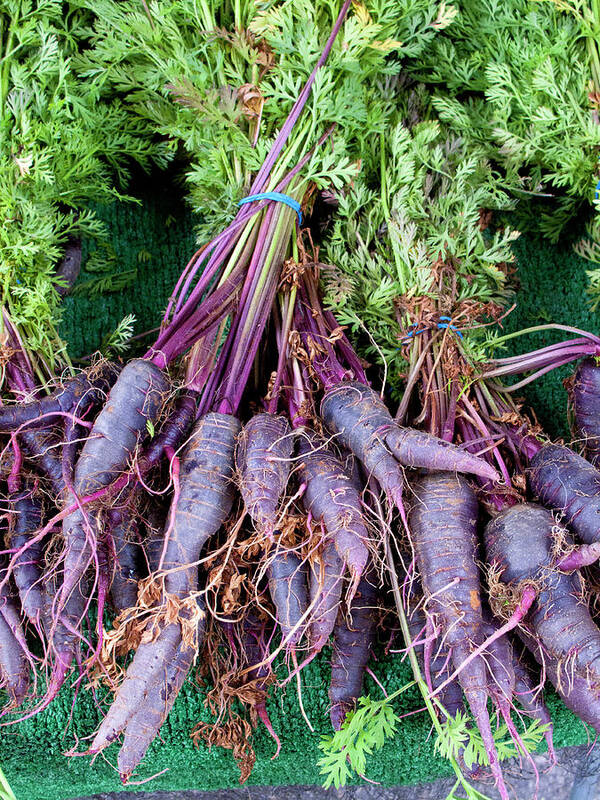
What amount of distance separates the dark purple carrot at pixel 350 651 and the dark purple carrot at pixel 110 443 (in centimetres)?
66

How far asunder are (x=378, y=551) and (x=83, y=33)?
169 cm

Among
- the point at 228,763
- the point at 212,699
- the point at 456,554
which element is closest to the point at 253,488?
the point at 456,554

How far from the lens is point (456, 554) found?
1.35 m

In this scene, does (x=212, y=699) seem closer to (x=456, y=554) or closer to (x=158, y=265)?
(x=456, y=554)


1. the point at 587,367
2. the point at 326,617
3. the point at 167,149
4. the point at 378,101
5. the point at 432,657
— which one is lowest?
the point at 432,657

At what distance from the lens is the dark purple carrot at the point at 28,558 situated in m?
1.40

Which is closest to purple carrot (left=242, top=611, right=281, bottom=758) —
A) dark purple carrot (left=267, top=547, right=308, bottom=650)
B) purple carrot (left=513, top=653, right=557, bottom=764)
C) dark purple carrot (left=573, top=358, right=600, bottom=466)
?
dark purple carrot (left=267, top=547, right=308, bottom=650)

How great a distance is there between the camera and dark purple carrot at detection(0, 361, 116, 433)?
1.44m

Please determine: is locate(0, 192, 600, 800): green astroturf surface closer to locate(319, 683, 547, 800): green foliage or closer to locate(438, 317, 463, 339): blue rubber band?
locate(319, 683, 547, 800): green foliage

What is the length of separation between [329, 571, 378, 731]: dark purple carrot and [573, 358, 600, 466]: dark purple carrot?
0.71 m

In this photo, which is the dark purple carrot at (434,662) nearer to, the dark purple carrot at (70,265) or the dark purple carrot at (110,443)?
the dark purple carrot at (110,443)

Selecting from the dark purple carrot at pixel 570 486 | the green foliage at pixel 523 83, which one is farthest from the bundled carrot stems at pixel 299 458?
the green foliage at pixel 523 83

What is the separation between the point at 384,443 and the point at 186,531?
52 centimetres

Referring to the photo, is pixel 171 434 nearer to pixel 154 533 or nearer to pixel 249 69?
pixel 154 533
